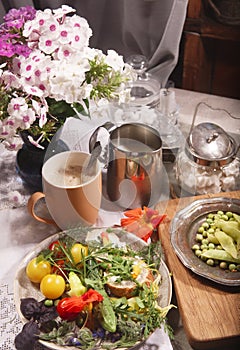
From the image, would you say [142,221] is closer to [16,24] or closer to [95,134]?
[95,134]

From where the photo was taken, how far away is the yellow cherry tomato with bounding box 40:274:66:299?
0.80m

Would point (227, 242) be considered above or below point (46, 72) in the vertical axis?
below

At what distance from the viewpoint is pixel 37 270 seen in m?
0.84

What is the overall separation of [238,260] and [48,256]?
316 millimetres

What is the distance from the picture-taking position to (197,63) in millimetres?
1814

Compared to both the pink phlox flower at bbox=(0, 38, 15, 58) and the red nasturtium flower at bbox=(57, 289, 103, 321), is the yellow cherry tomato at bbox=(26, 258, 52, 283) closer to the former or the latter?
the red nasturtium flower at bbox=(57, 289, 103, 321)

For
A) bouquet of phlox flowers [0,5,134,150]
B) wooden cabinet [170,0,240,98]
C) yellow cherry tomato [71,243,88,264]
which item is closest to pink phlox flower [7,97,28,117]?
bouquet of phlox flowers [0,5,134,150]

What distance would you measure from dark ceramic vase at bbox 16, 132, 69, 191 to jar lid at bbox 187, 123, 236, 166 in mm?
255

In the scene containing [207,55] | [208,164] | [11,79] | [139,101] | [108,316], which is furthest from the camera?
[207,55]

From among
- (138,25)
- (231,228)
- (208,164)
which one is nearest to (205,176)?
(208,164)

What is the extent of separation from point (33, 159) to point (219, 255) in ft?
1.32

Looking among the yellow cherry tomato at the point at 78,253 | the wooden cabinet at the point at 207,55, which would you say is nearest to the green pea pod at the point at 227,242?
the yellow cherry tomato at the point at 78,253

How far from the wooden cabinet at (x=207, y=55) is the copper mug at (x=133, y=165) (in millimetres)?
859

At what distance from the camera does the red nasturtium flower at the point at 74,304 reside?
0.76 meters
